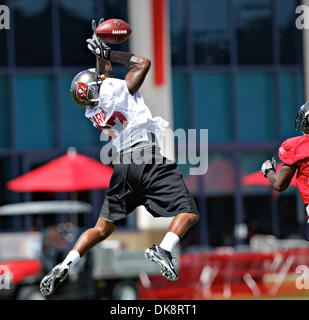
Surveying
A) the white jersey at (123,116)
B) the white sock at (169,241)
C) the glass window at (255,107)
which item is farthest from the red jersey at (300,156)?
the glass window at (255,107)

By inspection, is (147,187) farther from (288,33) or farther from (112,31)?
(288,33)

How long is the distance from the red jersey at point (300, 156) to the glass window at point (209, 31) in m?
13.9

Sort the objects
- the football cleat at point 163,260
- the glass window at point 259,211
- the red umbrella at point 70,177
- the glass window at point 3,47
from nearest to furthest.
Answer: the football cleat at point 163,260 → the red umbrella at point 70,177 → the glass window at point 3,47 → the glass window at point 259,211

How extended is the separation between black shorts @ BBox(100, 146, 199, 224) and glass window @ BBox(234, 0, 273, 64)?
1426 centimetres

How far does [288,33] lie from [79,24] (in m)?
5.03

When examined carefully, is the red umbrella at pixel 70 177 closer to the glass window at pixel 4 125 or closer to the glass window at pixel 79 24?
the glass window at pixel 4 125

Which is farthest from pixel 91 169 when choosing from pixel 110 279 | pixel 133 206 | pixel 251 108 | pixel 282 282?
pixel 133 206

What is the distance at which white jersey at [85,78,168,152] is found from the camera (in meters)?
6.78

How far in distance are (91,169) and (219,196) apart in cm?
563

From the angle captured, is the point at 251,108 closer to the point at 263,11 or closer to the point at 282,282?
the point at 263,11

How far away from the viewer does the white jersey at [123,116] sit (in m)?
6.78

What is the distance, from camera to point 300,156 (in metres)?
6.86

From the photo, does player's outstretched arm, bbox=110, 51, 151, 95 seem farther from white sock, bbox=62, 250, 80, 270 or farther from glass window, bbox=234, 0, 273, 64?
glass window, bbox=234, 0, 273, 64

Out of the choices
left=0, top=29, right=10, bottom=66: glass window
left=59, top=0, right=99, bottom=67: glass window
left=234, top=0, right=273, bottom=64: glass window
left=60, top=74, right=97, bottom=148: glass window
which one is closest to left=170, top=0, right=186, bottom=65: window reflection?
left=234, top=0, right=273, bottom=64: glass window
